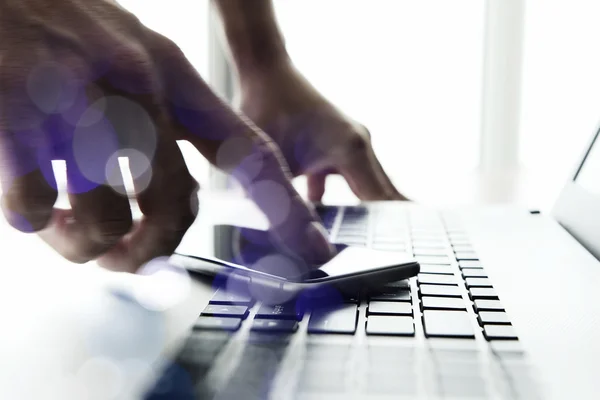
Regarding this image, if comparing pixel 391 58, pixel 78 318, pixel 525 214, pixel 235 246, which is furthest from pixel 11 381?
pixel 391 58

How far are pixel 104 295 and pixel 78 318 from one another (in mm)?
49

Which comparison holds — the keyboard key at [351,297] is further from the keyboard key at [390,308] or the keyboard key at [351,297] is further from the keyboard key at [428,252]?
the keyboard key at [428,252]

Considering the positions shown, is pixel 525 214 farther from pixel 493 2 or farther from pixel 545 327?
pixel 493 2

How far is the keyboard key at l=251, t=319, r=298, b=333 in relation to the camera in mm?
296

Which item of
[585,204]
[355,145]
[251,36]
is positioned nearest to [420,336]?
[585,204]

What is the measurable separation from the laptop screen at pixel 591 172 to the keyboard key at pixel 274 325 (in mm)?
413

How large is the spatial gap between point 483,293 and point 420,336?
0.28 feet

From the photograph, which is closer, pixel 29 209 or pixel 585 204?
pixel 29 209

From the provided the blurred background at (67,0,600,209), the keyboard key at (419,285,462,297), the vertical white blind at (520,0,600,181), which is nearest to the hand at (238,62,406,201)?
the keyboard key at (419,285,462,297)

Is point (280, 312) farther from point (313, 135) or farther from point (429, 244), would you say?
point (313, 135)

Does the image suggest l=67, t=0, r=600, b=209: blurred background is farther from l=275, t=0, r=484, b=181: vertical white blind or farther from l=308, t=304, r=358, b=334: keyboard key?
l=308, t=304, r=358, b=334: keyboard key

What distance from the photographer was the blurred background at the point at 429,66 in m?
1.98

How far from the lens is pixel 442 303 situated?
339mm

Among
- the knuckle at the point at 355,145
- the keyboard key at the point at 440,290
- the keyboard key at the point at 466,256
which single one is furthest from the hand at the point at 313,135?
the keyboard key at the point at 440,290
